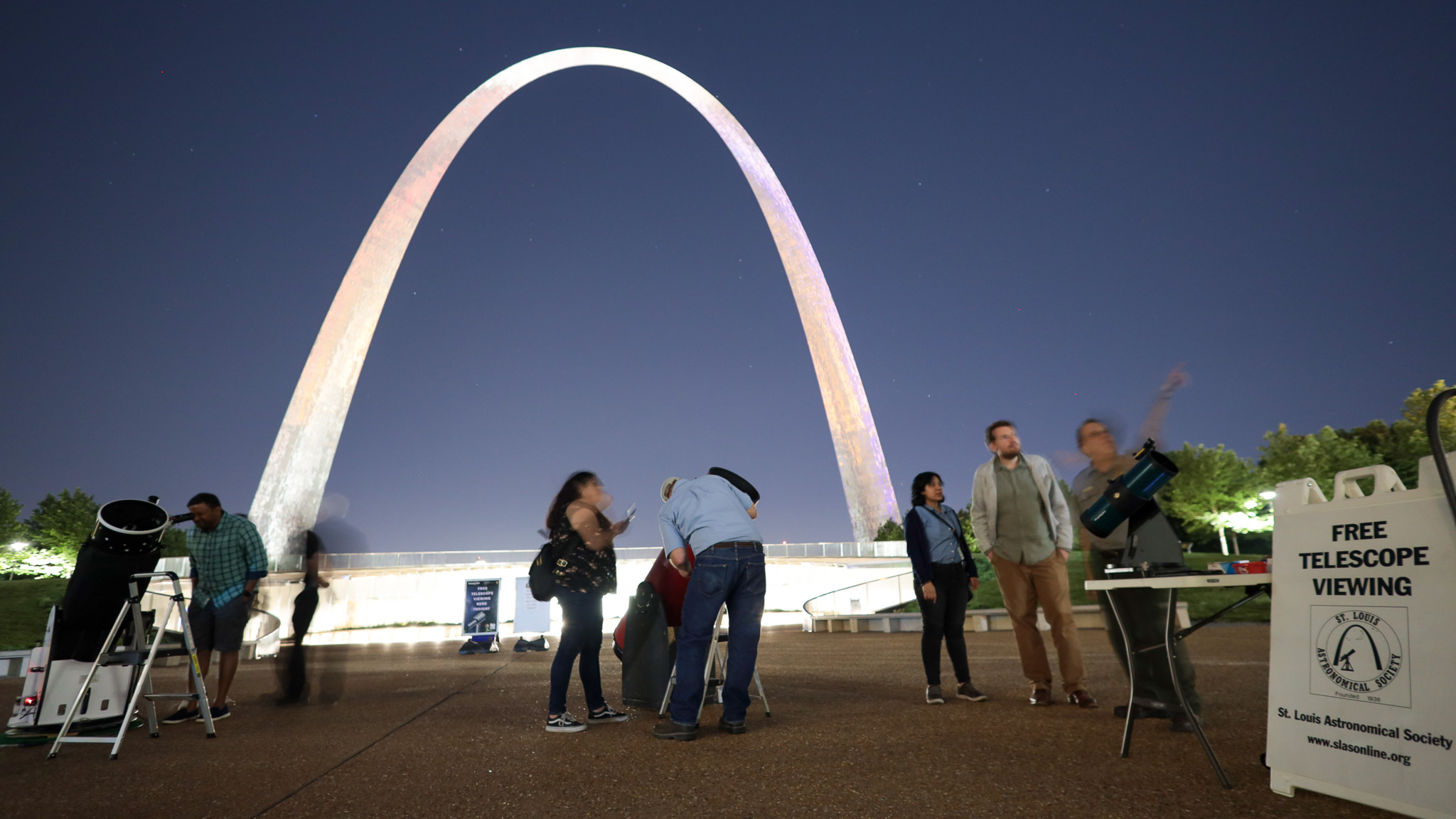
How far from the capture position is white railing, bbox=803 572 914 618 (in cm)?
2261

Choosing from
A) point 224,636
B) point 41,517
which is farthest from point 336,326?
point 224,636

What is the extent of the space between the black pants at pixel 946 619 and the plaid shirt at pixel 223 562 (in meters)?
4.98

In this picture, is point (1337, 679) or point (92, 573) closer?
point (1337, 679)

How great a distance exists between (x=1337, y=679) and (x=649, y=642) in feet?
13.9

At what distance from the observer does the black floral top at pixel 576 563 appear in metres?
5.43

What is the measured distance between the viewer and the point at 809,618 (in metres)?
20.0

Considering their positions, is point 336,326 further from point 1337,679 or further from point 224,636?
point 1337,679

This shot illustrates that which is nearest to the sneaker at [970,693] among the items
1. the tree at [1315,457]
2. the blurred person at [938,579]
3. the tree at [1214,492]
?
the blurred person at [938,579]

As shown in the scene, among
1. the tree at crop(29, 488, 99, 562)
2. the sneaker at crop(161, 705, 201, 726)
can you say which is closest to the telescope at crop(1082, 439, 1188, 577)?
the sneaker at crop(161, 705, 201, 726)

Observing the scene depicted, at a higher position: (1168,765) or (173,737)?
(1168,765)

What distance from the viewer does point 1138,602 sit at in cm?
476

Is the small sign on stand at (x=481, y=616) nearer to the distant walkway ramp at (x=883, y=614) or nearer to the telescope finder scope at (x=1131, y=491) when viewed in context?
the distant walkway ramp at (x=883, y=614)

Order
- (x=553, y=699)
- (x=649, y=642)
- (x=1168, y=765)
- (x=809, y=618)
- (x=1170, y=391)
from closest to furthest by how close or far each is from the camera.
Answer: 1. (x=1168, y=765)
2. (x=1170, y=391)
3. (x=553, y=699)
4. (x=649, y=642)
5. (x=809, y=618)

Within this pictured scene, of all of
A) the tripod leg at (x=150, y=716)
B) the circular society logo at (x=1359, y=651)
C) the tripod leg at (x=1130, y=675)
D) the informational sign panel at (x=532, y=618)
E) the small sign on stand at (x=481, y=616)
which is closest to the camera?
the circular society logo at (x=1359, y=651)
